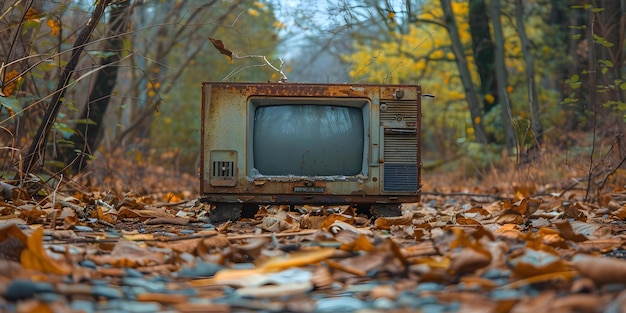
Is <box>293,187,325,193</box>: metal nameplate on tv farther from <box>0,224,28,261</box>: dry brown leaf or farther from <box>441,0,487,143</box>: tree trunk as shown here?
<box>441,0,487,143</box>: tree trunk

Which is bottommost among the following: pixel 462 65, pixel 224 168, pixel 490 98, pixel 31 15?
pixel 224 168

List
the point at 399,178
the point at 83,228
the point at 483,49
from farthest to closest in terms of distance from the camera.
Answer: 1. the point at 483,49
2. the point at 399,178
3. the point at 83,228

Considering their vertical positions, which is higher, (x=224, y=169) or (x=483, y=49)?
(x=483, y=49)

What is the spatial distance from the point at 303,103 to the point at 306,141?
199 mm

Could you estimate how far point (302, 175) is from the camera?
4.26 m

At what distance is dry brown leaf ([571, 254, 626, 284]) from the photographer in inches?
73.5

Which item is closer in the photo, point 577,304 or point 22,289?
point 577,304

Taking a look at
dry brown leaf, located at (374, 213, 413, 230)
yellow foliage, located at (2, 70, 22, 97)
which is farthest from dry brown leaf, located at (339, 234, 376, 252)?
yellow foliage, located at (2, 70, 22, 97)

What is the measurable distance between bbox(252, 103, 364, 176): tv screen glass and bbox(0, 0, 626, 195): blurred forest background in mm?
325

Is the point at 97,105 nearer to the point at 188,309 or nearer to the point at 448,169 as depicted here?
the point at 188,309

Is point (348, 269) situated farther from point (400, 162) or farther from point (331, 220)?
point (400, 162)

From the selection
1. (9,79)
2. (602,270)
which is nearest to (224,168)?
(9,79)

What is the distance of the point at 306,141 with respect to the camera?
428cm

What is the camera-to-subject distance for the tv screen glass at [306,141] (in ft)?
14.0
